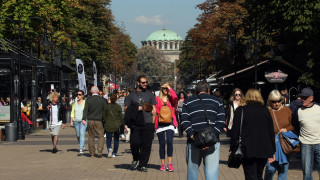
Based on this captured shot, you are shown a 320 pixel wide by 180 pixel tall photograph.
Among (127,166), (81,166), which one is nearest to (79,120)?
(81,166)

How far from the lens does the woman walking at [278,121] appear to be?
27.4ft

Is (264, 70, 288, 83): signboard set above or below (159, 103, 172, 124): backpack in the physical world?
above

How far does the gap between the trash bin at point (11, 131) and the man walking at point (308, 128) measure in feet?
45.4

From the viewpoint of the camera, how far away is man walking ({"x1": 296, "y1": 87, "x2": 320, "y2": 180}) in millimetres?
9094

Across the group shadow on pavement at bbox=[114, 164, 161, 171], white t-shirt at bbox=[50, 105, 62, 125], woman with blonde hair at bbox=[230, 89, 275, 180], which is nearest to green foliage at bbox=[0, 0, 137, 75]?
white t-shirt at bbox=[50, 105, 62, 125]

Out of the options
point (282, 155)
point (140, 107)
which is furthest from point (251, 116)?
point (140, 107)

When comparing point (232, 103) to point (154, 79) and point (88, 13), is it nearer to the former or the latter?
point (88, 13)

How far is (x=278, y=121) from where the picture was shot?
8.48 m

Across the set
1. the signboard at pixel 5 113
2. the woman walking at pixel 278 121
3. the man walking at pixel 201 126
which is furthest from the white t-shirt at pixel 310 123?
the signboard at pixel 5 113

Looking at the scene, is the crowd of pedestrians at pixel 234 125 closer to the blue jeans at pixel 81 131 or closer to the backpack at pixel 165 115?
the backpack at pixel 165 115

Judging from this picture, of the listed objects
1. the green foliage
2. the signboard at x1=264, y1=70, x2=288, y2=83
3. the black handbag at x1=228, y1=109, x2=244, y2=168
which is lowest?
the black handbag at x1=228, y1=109, x2=244, y2=168

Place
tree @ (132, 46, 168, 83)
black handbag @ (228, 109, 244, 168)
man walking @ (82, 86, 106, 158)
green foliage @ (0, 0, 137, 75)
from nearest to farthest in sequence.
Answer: black handbag @ (228, 109, 244, 168), man walking @ (82, 86, 106, 158), green foliage @ (0, 0, 137, 75), tree @ (132, 46, 168, 83)

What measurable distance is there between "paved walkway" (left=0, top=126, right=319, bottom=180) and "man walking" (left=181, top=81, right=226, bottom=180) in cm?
308

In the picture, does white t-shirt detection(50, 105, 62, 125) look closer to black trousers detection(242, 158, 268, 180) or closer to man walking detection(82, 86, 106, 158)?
man walking detection(82, 86, 106, 158)
